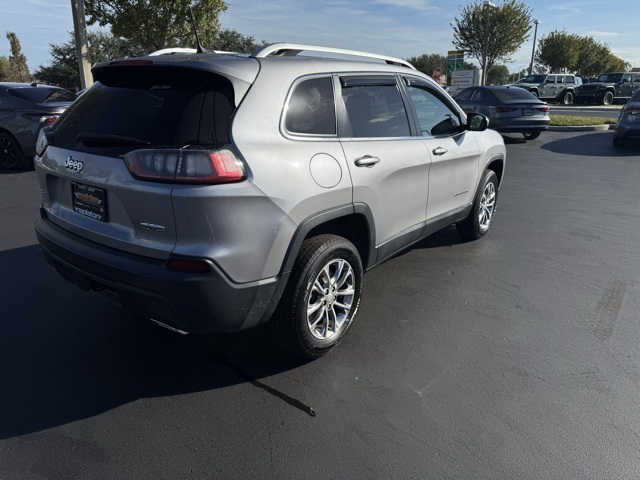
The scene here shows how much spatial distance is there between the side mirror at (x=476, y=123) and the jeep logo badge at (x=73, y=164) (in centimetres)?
338

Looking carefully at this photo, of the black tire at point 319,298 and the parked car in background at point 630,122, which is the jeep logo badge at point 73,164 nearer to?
the black tire at point 319,298

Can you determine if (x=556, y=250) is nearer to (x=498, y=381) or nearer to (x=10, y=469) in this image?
(x=498, y=381)

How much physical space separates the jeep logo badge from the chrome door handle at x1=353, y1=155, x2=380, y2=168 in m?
1.57

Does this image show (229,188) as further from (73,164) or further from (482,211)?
(482,211)

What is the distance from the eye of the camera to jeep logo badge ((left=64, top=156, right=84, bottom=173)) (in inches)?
108

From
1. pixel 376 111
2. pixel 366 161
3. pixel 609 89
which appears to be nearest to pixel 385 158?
pixel 366 161

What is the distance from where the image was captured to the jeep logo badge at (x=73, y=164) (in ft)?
9.04

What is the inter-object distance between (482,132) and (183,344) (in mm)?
3595

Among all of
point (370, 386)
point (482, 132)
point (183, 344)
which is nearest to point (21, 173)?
point (183, 344)

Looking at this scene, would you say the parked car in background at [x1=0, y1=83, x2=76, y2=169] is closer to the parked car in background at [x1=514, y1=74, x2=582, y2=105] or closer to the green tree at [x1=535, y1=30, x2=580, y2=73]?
the parked car in background at [x1=514, y1=74, x2=582, y2=105]

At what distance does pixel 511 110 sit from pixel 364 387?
488 inches

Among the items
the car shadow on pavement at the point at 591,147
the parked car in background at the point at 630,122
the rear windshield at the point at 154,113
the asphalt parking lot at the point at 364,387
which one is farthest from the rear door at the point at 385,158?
the parked car in background at the point at 630,122

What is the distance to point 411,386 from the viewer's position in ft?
9.53

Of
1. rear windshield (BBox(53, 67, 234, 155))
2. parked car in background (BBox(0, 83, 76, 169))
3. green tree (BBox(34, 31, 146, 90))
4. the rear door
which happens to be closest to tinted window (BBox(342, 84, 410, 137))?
the rear door
